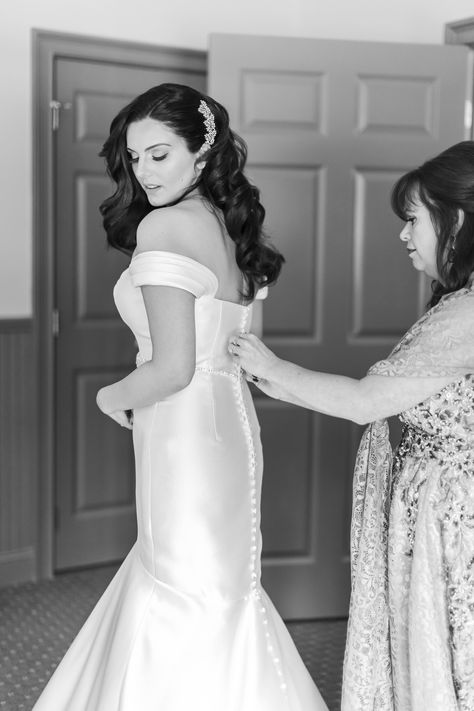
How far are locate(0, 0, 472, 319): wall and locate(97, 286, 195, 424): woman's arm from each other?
2088mm

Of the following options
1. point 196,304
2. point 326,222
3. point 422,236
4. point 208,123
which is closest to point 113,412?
point 196,304

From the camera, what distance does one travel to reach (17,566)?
13.1 feet

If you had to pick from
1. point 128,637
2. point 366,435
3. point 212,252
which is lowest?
point 128,637

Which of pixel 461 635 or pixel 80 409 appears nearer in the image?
pixel 461 635

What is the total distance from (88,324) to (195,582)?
2.26 meters

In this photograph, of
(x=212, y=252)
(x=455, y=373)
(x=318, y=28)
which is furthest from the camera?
(x=318, y=28)

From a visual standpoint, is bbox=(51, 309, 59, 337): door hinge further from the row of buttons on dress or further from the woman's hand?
the row of buttons on dress

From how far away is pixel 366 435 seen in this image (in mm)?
2141

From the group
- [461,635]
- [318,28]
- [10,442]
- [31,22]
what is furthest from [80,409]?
[461,635]

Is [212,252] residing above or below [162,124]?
below

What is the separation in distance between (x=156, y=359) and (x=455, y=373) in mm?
626

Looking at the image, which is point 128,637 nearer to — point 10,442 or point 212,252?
point 212,252

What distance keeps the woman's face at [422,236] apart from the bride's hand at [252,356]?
0.39 m

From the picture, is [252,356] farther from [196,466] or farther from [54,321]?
[54,321]
